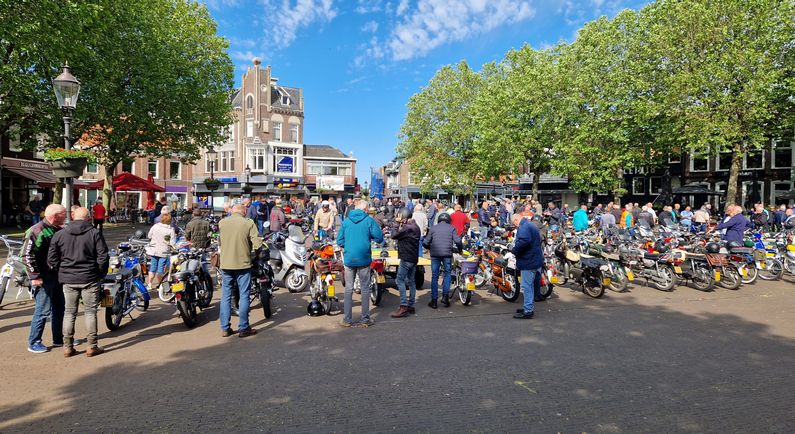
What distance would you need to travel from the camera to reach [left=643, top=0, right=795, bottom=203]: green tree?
18.7 meters

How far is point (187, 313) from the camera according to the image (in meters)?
6.00

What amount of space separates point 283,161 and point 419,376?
44662 millimetres

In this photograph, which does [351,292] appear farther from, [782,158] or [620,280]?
[782,158]

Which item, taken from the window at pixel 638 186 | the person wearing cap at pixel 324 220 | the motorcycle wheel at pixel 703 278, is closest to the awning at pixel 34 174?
the person wearing cap at pixel 324 220

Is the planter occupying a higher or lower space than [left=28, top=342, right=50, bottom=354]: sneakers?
higher

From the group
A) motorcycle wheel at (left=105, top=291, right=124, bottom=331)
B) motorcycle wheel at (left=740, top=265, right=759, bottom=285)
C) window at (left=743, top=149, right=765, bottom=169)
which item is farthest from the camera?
window at (left=743, top=149, right=765, bottom=169)

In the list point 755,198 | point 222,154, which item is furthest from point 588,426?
point 222,154

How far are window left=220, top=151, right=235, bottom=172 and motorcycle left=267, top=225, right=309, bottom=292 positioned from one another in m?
41.4

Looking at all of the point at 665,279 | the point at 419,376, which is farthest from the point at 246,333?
the point at 665,279

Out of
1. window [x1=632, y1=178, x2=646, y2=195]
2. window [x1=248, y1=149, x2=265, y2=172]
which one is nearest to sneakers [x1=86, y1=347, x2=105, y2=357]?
window [x1=632, y1=178, x2=646, y2=195]

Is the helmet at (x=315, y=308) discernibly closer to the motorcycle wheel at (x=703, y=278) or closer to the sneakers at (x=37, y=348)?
the sneakers at (x=37, y=348)

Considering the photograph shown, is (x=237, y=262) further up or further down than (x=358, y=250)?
further down

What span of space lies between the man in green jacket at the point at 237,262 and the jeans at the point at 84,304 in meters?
1.37

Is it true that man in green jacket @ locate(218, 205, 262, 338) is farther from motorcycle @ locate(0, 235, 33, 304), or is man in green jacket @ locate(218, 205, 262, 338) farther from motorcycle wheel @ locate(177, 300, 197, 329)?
motorcycle @ locate(0, 235, 33, 304)
